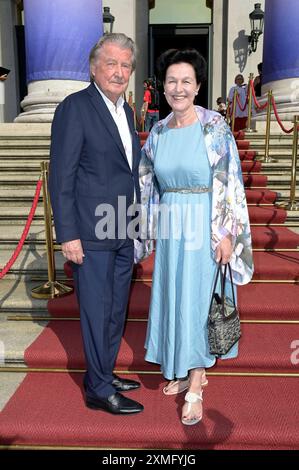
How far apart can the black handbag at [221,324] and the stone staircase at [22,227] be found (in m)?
1.40

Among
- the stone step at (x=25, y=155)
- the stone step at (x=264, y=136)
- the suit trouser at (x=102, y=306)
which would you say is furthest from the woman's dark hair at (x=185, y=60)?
the stone step at (x=264, y=136)

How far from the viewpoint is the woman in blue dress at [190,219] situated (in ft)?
7.49

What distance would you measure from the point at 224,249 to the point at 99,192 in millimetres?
766

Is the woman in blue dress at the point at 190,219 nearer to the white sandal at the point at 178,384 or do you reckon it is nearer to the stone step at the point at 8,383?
the white sandal at the point at 178,384

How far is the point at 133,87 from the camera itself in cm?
1342

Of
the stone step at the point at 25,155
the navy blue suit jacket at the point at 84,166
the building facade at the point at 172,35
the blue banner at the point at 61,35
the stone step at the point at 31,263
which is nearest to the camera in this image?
the navy blue suit jacket at the point at 84,166

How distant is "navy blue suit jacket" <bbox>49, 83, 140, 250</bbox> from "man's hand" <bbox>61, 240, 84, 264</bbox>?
3 centimetres

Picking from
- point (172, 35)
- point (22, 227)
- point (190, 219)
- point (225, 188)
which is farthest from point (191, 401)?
point (172, 35)

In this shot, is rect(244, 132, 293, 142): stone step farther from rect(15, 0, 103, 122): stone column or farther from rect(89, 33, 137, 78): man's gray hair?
rect(89, 33, 137, 78): man's gray hair

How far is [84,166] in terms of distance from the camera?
226cm

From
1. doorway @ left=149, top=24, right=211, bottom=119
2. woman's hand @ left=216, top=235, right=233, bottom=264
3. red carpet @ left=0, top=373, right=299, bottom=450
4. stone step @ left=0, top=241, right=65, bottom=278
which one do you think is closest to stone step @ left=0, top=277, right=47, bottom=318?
stone step @ left=0, top=241, right=65, bottom=278

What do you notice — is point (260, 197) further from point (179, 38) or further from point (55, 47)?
point (179, 38)

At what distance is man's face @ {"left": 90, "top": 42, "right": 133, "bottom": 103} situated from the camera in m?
2.22

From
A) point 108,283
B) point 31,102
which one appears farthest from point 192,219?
point 31,102
